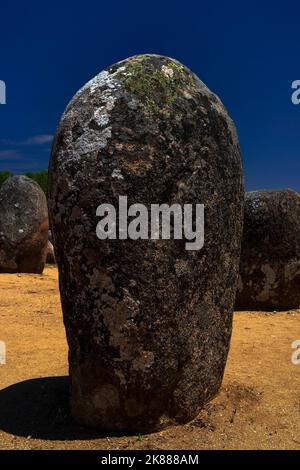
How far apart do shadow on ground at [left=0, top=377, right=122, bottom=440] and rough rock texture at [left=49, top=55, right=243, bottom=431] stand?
156mm

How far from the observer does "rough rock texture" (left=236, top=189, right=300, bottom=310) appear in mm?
9797

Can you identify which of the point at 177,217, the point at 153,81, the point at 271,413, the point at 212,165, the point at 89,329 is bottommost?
the point at 271,413

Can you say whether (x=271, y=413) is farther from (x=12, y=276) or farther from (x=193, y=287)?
(x=12, y=276)

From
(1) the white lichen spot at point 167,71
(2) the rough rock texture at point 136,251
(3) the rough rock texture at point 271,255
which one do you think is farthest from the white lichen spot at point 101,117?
(3) the rough rock texture at point 271,255

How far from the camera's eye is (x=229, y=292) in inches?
177

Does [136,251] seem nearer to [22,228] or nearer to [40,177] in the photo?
[22,228]

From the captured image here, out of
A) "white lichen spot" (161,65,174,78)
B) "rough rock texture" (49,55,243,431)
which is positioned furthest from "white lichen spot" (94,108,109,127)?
"white lichen spot" (161,65,174,78)

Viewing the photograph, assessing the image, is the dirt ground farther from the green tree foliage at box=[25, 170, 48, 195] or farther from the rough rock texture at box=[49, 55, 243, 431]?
the green tree foliage at box=[25, 170, 48, 195]

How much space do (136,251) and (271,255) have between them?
6.41m

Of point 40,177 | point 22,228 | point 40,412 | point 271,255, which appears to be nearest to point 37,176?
point 40,177

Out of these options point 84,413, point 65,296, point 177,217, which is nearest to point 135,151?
point 177,217

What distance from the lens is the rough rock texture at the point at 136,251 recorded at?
12.6 ft

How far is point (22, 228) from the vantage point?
14.1 metres

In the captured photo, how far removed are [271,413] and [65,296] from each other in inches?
Answer: 78.3
